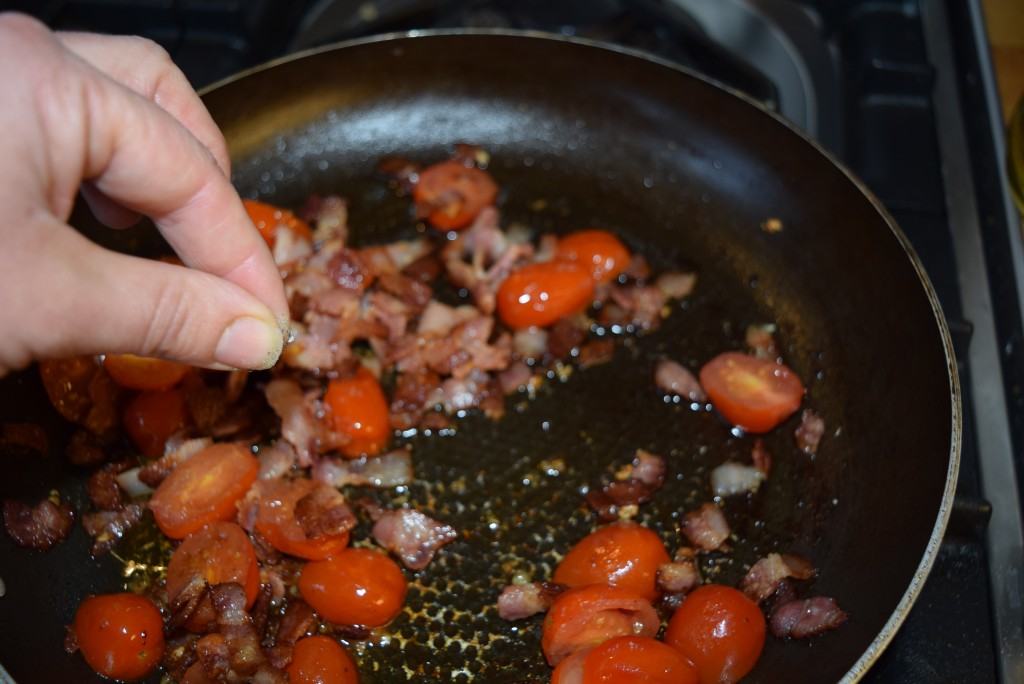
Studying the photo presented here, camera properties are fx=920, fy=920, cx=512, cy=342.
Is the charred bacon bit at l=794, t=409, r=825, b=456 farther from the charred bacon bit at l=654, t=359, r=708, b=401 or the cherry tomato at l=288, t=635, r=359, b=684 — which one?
the cherry tomato at l=288, t=635, r=359, b=684

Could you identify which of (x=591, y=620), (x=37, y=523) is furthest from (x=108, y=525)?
(x=591, y=620)

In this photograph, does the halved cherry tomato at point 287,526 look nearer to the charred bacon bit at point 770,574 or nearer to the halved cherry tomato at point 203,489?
the halved cherry tomato at point 203,489

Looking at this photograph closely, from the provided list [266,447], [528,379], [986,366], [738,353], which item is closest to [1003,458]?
[986,366]

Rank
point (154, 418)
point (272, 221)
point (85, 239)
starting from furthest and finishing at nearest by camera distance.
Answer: point (272, 221), point (154, 418), point (85, 239)

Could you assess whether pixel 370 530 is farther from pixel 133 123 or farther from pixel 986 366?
pixel 986 366

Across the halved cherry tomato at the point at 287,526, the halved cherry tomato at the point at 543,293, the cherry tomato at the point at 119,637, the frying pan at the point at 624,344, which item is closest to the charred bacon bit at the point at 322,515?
the halved cherry tomato at the point at 287,526

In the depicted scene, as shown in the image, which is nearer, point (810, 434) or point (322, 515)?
point (322, 515)

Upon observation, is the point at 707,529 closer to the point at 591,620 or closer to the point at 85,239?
the point at 591,620
